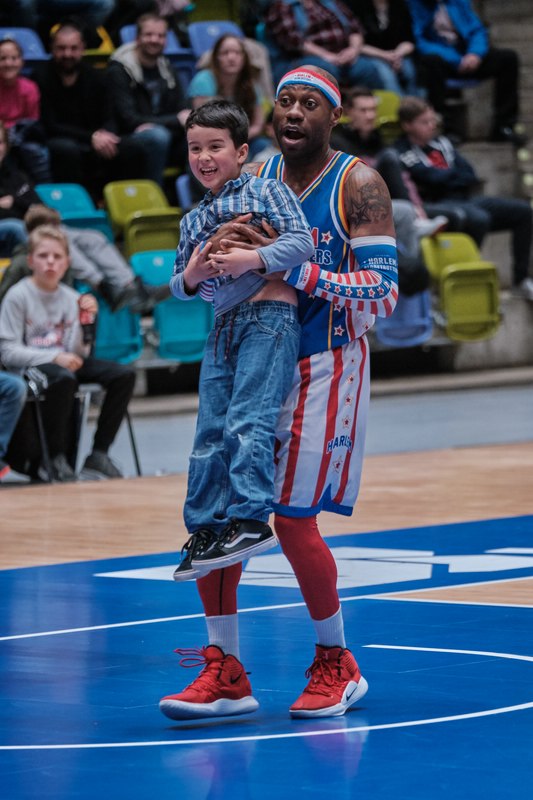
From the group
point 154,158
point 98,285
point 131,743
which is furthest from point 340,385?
point 154,158

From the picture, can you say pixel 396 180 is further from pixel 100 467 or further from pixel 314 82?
pixel 314 82

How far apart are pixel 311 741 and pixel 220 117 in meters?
1.49

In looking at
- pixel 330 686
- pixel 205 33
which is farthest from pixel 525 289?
pixel 330 686

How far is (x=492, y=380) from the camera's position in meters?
13.5

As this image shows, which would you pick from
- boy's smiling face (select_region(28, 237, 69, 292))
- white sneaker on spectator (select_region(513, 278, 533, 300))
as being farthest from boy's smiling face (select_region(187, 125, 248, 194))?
white sneaker on spectator (select_region(513, 278, 533, 300))

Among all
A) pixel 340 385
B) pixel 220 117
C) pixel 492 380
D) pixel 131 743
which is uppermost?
pixel 220 117

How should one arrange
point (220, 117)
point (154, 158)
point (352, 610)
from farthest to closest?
1. point (154, 158)
2. point (352, 610)
3. point (220, 117)

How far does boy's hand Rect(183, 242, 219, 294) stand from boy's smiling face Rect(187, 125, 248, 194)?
16 centimetres

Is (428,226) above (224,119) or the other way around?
the other way around

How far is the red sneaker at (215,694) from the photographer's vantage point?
4.02 m

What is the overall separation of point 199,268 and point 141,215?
8.05 meters

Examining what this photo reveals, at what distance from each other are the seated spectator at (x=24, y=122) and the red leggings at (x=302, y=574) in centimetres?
830

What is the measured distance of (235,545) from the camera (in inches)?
156

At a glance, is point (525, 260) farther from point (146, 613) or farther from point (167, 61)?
point (146, 613)
